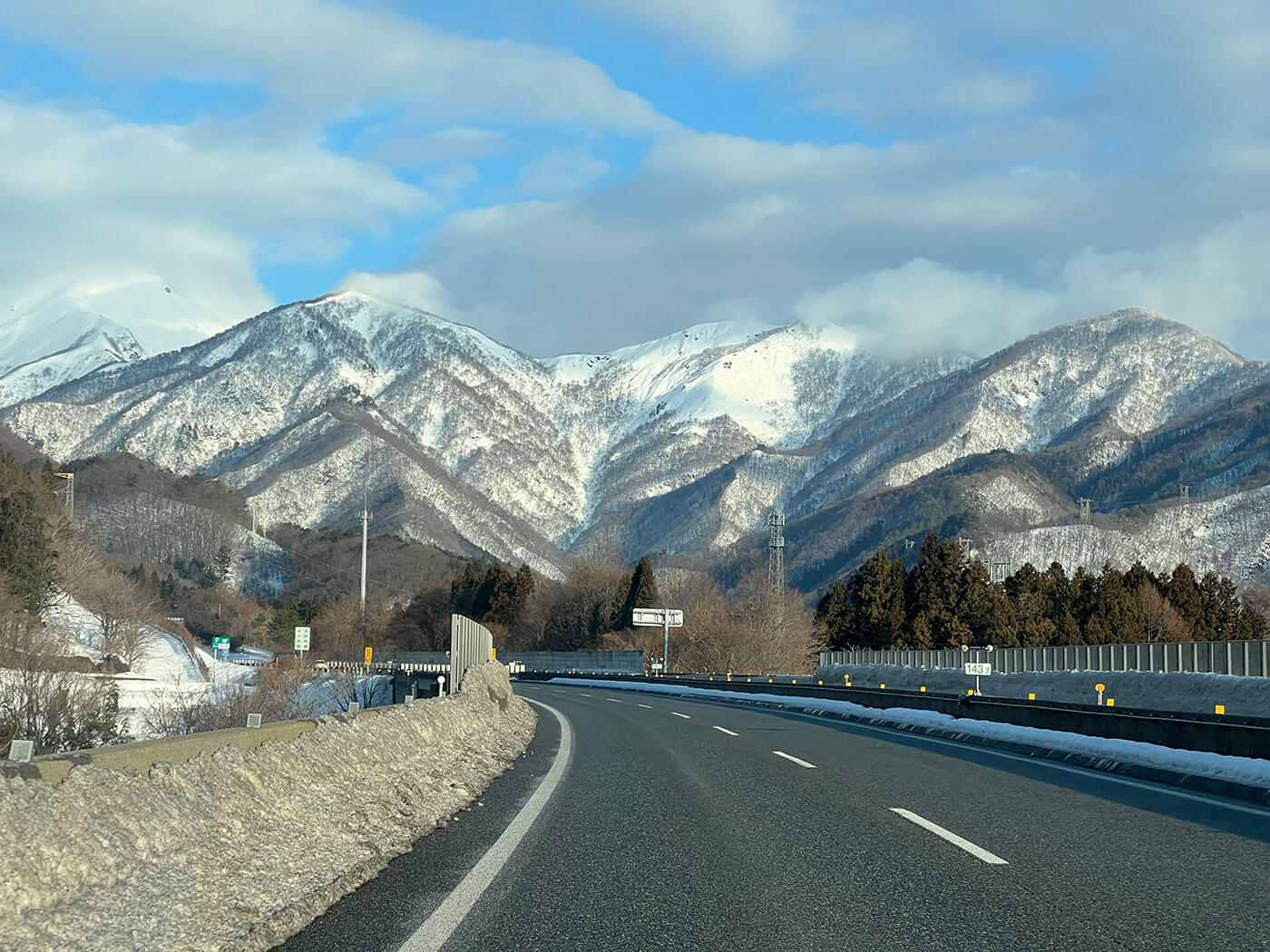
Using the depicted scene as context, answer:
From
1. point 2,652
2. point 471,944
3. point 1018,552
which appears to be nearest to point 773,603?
point 2,652

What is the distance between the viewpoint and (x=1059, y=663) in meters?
45.5

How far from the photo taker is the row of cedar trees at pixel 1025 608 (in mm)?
88625

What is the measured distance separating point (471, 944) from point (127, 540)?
7755 inches

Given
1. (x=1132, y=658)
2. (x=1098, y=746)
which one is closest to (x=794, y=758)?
(x=1098, y=746)

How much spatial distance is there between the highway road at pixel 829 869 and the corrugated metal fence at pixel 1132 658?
23.3 metres

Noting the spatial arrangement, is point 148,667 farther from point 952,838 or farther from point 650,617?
point 952,838

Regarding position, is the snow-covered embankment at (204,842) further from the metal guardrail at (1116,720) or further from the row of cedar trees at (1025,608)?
the row of cedar trees at (1025,608)

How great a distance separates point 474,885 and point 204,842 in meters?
1.73

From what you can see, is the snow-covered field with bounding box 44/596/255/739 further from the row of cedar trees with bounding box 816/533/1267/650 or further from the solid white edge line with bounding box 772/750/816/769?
the row of cedar trees with bounding box 816/533/1267/650

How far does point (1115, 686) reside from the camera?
1528 inches

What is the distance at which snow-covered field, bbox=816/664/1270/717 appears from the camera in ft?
103

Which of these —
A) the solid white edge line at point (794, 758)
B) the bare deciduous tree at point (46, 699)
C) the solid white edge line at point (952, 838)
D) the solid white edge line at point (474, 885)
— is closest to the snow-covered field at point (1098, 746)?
the solid white edge line at point (794, 758)

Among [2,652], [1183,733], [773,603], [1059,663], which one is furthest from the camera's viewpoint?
[773,603]

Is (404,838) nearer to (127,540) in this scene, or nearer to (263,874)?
(263,874)
